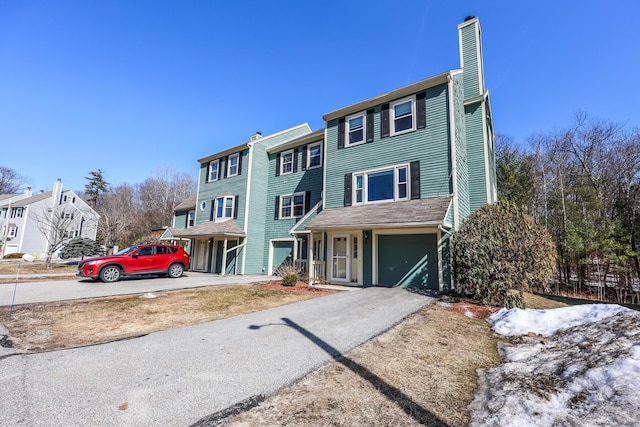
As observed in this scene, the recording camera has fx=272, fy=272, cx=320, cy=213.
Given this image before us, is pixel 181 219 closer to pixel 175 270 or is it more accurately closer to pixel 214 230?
pixel 214 230

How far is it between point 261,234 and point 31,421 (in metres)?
16.0

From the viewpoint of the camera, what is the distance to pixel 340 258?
13.1 metres

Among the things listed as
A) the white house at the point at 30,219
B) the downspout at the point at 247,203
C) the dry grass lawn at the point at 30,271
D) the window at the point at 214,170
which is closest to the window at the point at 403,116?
the downspout at the point at 247,203

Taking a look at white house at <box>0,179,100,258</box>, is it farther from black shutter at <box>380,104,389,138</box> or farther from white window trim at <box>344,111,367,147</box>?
black shutter at <box>380,104,389,138</box>

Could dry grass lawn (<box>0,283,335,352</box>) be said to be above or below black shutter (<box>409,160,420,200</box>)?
below

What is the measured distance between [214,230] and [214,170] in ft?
19.2

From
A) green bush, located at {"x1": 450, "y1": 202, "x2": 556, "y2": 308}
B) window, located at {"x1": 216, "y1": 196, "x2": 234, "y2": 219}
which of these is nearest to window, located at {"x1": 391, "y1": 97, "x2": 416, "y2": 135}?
green bush, located at {"x1": 450, "y1": 202, "x2": 556, "y2": 308}

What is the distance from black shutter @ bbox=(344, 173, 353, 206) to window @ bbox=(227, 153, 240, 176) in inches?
365

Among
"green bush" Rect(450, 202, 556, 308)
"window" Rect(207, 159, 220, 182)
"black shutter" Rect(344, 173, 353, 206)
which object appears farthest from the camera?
"window" Rect(207, 159, 220, 182)

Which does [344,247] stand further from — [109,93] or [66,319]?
[109,93]

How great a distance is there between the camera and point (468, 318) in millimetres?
6742

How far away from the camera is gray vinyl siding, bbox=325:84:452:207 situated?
36.5 feet

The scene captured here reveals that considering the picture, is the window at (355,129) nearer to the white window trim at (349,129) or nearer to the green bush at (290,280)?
the white window trim at (349,129)

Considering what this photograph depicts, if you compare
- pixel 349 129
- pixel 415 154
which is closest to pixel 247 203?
pixel 349 129
